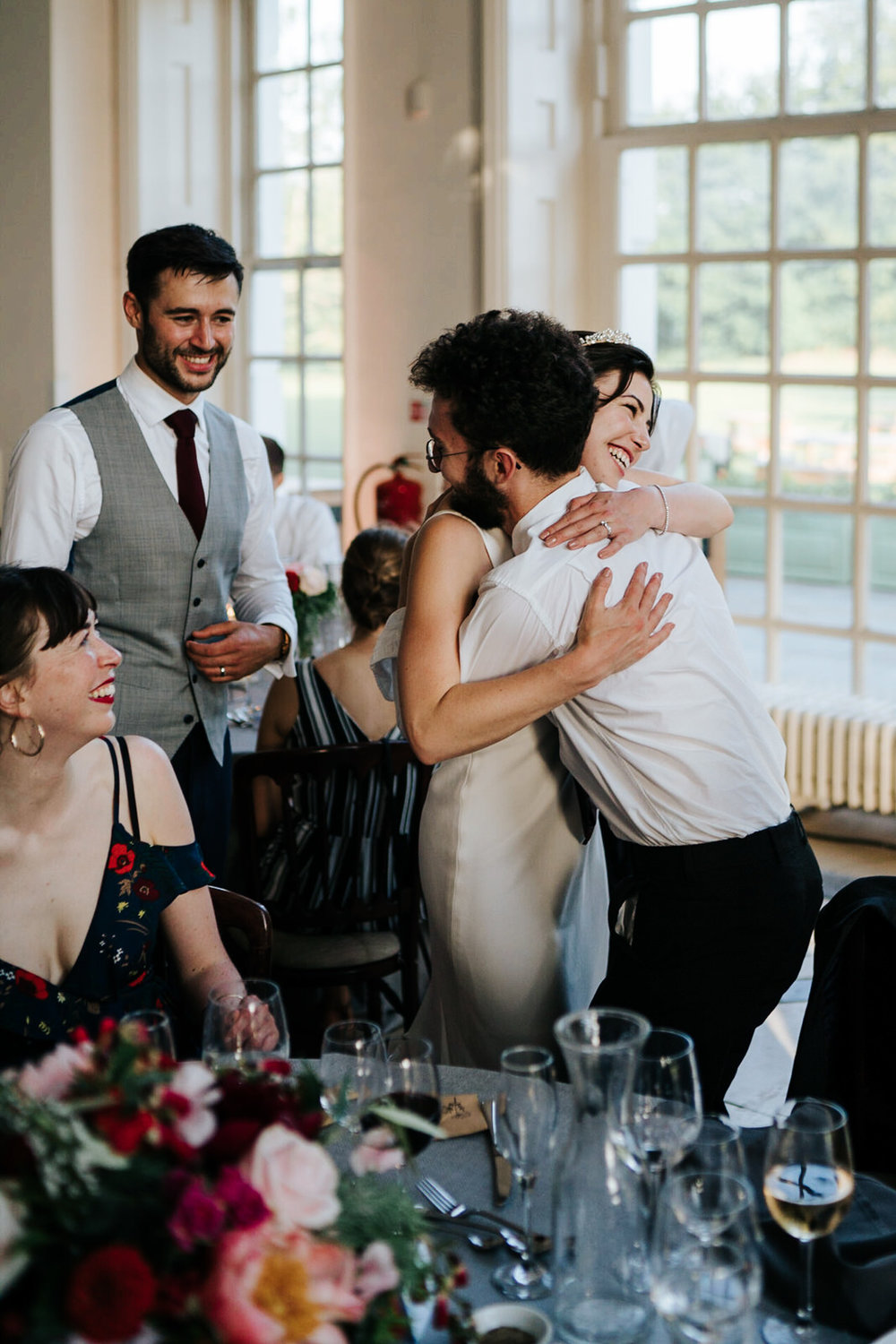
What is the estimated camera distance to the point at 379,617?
2941mm

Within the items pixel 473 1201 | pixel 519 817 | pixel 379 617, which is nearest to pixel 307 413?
pixel 379 617

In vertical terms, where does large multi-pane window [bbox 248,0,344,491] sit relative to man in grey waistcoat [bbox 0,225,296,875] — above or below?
above

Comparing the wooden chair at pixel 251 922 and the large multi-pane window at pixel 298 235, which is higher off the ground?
the large multi-pane window at pixel 298 235

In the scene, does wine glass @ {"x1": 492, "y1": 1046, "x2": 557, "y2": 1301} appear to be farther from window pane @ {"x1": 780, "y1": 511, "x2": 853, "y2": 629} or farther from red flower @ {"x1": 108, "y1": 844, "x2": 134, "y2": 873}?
window pane @ {"x1": 780, "y1": 511, "x2": 853, "y2": 629}

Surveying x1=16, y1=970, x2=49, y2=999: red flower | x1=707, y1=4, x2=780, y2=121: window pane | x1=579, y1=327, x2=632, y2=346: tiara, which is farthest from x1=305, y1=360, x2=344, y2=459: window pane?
x1=16, y1=970, x2=49, y2=999: red flower

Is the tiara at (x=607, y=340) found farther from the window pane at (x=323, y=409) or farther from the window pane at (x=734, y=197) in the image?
the window pane at (x=323, y=409)

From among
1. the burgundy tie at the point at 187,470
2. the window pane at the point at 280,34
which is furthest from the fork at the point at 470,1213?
the window pane at the point at 280,34

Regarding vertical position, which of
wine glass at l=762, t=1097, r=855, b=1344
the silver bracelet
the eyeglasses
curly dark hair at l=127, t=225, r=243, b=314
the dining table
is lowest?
the dining table

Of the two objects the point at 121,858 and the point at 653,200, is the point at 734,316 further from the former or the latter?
the point at 121,858

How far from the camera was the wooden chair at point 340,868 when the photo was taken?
276 centimetres

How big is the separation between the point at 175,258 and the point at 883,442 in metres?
2.97

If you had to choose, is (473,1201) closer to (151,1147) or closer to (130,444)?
(151,1147)

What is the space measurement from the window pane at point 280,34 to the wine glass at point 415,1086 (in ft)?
18.8

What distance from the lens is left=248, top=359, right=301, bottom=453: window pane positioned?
638 centimetres
